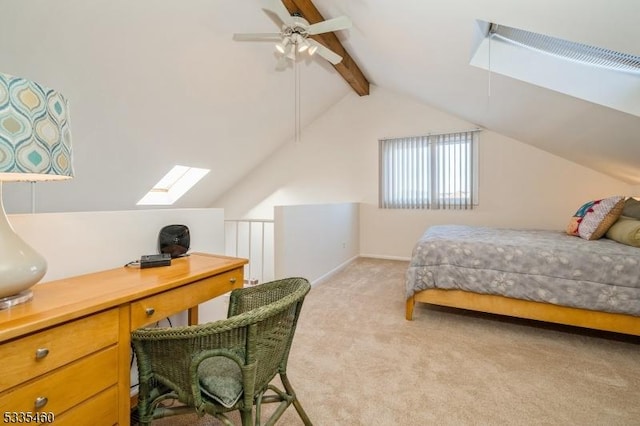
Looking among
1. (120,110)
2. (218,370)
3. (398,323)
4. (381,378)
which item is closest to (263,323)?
(218,370)

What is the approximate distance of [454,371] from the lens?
177 centimetres

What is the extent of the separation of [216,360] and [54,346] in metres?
0.53

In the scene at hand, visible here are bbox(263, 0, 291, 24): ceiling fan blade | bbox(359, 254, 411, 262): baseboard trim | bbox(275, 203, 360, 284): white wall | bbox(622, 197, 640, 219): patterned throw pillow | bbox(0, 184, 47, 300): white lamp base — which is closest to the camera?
bbox(0, 184, 47, 300): white lamp base

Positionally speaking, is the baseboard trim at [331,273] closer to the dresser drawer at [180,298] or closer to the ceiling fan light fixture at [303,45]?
the dresser drawer at [180,298]

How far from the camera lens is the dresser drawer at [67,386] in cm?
74

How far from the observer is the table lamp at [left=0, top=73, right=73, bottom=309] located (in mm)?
731

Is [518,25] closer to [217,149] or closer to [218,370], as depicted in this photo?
[218,370]

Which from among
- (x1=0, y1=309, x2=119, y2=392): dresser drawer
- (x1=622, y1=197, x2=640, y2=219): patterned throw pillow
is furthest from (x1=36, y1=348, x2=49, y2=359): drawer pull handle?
(x1=622, y1=197, x2=640, y2=219): patterned throw pillow

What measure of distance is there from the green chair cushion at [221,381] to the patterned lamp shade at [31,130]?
2.73ft

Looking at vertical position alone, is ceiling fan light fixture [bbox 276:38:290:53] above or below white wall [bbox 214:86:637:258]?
above

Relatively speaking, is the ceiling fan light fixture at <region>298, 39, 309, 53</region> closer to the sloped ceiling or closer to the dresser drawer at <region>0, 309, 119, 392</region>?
the sloped ceiling

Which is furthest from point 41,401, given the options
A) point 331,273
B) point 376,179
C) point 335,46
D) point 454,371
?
point 376,179

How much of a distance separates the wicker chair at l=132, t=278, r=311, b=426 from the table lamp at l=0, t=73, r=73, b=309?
377 mm

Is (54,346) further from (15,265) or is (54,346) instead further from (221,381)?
(221,381)
